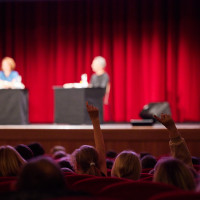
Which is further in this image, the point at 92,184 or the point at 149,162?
the point at 149,162

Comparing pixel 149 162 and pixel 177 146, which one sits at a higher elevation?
pixel 177 146

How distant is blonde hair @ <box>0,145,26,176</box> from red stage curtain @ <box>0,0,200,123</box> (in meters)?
5.62

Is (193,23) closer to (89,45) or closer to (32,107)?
(89,45)

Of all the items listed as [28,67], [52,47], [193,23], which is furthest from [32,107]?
[193,23]

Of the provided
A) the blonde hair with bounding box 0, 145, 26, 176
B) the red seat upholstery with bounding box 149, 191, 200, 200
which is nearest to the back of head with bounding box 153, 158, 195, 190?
the red seat upholstery with bounding box 149, 191, 200, 200

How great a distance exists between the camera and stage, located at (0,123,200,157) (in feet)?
14.7

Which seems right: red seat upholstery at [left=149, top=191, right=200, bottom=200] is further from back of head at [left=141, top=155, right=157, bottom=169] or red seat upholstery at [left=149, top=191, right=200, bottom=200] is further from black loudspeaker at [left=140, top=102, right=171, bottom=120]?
black loudspeaker at [left=140, top=102, right=171, bottom=120]

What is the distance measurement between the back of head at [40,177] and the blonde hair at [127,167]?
0.79 m

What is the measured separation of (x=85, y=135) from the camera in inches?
184

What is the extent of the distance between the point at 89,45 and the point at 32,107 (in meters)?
1.92

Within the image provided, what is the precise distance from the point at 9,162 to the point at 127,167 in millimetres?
666

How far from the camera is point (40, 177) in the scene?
1.33 meters

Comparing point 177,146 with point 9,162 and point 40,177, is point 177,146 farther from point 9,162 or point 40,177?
point 40,177

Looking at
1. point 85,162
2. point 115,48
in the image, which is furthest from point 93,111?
point 115,48
